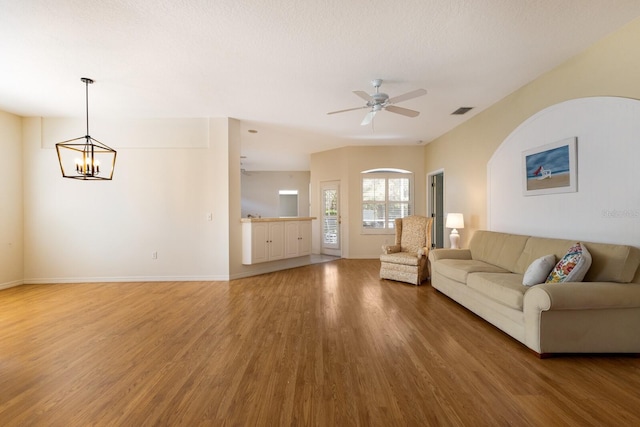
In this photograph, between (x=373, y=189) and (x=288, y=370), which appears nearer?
(x=288, y=370)

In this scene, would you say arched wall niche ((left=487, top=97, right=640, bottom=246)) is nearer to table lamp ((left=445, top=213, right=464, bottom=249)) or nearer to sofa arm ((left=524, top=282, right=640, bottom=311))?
sofa arm ((left=524, top=282, right=640, bottom=311))

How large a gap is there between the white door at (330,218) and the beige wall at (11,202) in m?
6.04

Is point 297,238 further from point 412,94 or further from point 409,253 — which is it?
point 412,94

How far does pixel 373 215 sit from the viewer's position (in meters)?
7.55

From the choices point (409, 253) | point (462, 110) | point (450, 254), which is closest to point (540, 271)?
point (450, 254)

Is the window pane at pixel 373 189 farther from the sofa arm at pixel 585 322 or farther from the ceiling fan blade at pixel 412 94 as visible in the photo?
the sofa arm at pixel 585 322

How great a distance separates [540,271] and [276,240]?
14.1 feet

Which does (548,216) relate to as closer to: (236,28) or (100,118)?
(236,28)

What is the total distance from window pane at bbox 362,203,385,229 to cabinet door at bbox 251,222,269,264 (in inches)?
112

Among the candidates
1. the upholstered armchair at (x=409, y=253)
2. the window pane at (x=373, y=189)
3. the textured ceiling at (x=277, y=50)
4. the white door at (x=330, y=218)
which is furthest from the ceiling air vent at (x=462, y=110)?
the white door at (x=330, y=218)

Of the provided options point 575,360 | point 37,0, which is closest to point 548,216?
point 575,360

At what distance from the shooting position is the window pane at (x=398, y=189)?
24.7 ft

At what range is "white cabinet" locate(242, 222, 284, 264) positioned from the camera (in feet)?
17.7

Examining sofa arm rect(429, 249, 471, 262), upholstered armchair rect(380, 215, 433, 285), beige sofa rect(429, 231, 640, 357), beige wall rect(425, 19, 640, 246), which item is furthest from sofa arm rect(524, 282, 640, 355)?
upholstered armchair rect(380, 215, 433, 285)
